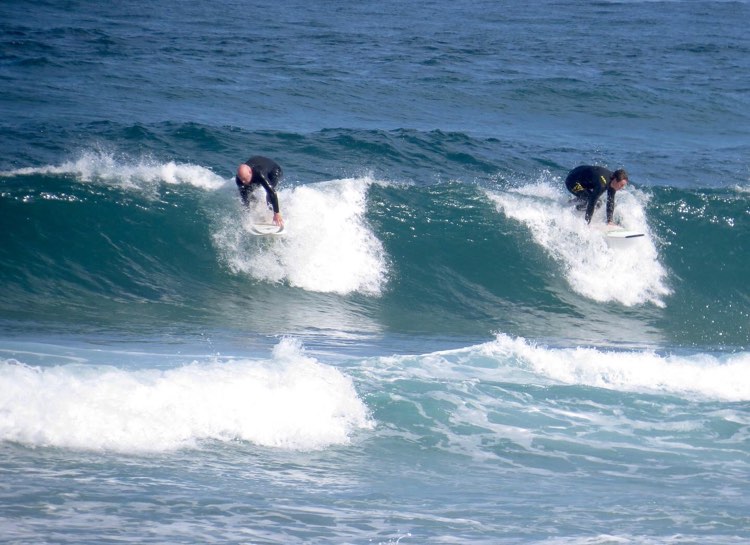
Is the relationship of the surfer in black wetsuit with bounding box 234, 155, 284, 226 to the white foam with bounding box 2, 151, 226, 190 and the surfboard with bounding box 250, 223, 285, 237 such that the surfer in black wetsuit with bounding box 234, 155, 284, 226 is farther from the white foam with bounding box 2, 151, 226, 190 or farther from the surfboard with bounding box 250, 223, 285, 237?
the white foam with bounding box 2, 151, 226, 190

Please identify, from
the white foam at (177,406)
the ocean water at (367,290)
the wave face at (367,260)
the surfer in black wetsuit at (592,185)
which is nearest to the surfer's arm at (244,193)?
the wave face at (367,260)

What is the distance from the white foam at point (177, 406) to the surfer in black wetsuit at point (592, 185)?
22.2ft

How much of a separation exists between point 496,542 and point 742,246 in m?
11.6

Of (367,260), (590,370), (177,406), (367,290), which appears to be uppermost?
(367,260)

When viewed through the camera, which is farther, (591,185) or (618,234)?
(618,234)

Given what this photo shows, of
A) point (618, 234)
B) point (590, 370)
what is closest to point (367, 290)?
point (618, 234)

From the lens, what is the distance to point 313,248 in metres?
13.8

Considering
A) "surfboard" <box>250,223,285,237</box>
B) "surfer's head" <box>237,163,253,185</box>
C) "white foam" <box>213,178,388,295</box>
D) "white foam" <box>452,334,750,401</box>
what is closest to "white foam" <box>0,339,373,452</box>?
"white foam" <box>452,334,750,401</box>

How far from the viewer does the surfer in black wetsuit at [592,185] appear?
1372cm

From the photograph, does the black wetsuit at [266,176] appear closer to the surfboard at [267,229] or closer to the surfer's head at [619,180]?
the surfboard at [267,229]

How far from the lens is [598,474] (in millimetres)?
6934

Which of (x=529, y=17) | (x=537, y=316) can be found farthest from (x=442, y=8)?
(x=537, y=316)

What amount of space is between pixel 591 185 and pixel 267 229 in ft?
15.0

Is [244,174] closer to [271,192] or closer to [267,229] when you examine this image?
[271,192]
